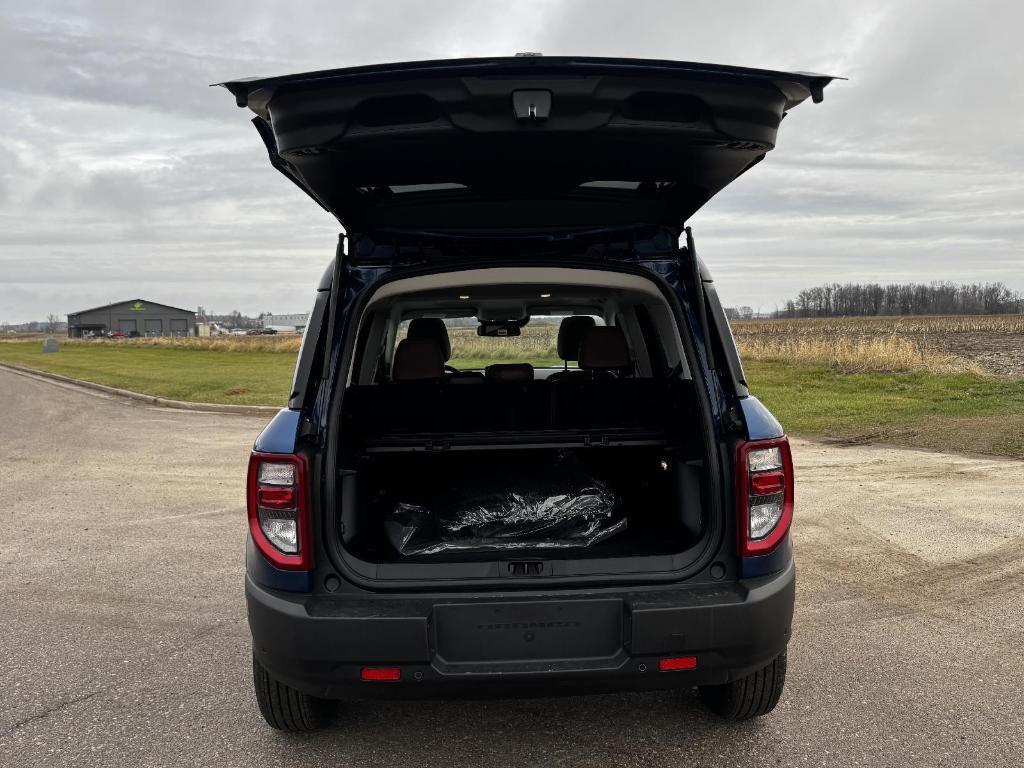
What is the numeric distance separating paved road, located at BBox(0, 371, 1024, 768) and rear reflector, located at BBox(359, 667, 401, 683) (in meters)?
0.54

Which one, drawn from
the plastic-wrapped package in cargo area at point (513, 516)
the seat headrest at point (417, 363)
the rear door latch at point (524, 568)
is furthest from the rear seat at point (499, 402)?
the rear door latch at point (524, 568)

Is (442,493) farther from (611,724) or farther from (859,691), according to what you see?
(859,691)

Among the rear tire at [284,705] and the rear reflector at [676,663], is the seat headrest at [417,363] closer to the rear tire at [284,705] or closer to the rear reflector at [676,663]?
the rear tire at [284,705]

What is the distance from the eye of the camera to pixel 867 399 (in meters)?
13.8

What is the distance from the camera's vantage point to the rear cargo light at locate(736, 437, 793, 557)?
2.63 m

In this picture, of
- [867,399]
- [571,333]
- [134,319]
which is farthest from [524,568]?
[134,319]

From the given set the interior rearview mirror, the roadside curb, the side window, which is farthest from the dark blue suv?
the roadside curb

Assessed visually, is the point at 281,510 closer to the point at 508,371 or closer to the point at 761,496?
the point at 761,496

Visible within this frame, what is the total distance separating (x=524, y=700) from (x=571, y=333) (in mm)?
2501

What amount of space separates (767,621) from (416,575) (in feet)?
3.72

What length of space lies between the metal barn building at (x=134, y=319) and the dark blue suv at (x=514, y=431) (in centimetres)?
10032

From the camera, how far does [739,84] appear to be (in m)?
2.40

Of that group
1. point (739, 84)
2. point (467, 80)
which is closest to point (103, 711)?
point (467, 80)

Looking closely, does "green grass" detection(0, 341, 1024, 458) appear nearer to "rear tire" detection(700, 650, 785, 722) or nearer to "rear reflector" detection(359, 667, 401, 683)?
"rear tire" detection(700, 650, 785, 722)
